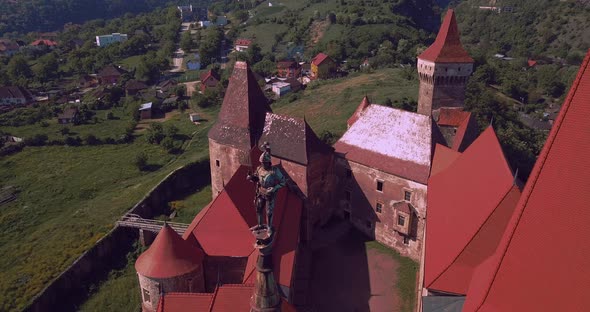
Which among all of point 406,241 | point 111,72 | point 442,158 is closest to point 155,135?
point 406,241

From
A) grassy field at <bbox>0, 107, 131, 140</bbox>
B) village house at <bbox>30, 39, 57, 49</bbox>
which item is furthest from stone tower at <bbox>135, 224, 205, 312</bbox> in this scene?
village house at <bbox>30, 39, 57, 49</bbox>

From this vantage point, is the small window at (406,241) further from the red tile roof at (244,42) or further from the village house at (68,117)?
the red tile roof at (244,42)

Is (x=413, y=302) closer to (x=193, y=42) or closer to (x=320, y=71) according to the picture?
(x=320, y=71)

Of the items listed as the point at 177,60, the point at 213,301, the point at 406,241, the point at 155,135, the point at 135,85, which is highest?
the point at 213,301

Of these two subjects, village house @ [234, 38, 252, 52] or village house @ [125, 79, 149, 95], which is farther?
village house @ [234, 38, 252, 52]

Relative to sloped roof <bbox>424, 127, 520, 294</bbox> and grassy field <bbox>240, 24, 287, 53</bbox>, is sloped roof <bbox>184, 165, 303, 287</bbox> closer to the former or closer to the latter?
sloped roof <bbox>424, 127, 520, 294</bbox>

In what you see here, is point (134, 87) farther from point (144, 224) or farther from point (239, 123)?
point (239, 123)

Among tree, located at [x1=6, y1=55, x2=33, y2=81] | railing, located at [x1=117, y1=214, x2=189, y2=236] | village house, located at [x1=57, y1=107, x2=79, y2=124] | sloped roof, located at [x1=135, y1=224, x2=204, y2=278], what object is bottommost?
tree, located at [x1=6, y1=55, x2=33, y2=81]
